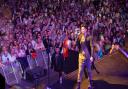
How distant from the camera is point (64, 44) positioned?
31.9 ft

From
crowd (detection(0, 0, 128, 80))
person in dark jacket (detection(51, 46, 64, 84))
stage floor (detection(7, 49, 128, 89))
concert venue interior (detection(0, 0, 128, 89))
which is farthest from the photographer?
crowd (detection(0, 0, 128, 80))

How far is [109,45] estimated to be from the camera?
1166 centimetres

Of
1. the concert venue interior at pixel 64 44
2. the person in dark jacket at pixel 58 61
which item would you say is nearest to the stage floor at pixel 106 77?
the concert venue interior at pixel 64 44

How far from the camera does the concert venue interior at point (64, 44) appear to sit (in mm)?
8180

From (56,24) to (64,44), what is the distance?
13.1ft

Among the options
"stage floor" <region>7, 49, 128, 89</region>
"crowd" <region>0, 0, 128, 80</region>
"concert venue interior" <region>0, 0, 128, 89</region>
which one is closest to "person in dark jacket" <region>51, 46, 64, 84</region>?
"concert venue interior" <region>0, 0, 128, 89</region>

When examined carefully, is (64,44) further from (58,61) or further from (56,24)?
(56,24)

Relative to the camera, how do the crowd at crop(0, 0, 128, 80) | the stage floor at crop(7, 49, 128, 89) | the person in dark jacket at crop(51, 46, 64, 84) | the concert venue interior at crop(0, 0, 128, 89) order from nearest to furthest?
1. the stage floor at crop(7, 49, 128, 89)
2. the concert venue interior at crop(0, 0, 128, 89)
3. the person in dark jacket at crop(51, 46, 64, 84)
4. the crowd at crop(0, 0, 128, 80)

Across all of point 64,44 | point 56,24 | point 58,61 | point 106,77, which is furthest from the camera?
point 56,24

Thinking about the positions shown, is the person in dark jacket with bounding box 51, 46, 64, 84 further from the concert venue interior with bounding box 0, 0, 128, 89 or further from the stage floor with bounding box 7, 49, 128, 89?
the stage floor with bounding box 7, 49, 128, 89

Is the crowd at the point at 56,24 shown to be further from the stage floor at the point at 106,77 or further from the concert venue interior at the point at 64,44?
A: the stage floor at the point at 106,77

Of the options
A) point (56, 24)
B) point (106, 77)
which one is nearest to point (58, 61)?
point (106, 77)

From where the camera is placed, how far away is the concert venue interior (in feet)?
26.8

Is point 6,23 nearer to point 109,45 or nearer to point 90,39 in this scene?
point 109,45
